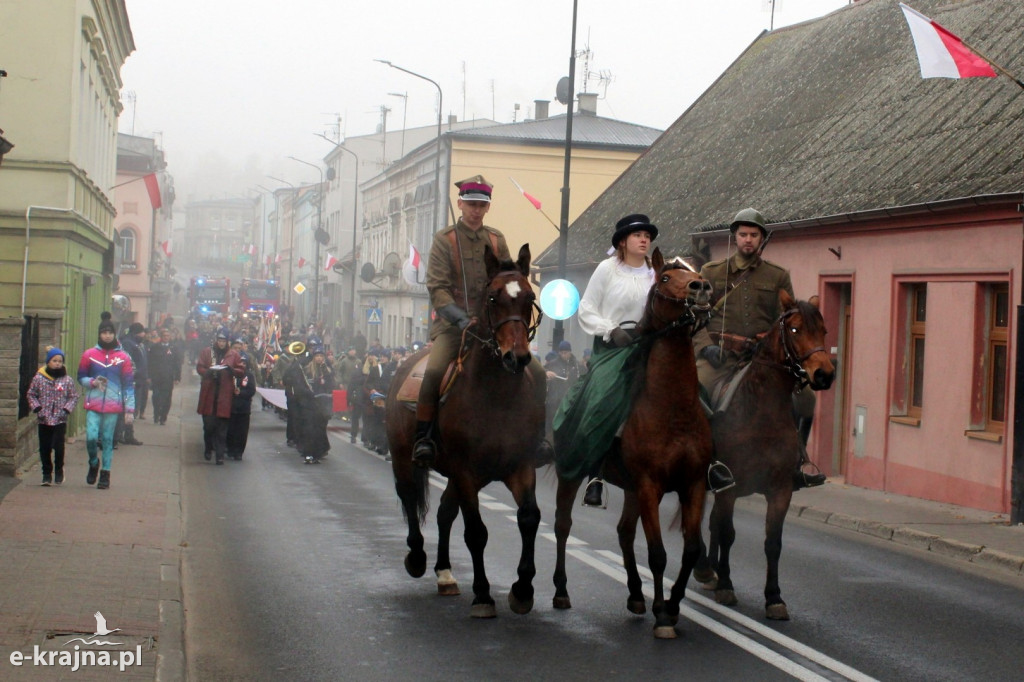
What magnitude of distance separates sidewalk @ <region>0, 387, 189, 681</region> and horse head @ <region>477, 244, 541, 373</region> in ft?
8.31

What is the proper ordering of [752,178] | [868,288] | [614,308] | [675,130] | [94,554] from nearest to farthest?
[614,308], [94,554], [868,288], [752,178], [675,130]

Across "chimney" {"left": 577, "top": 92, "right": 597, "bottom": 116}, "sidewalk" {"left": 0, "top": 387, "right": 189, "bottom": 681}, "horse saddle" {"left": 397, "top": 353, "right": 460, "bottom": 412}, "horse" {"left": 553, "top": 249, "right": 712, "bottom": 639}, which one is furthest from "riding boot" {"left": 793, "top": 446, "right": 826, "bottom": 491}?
"chimney" {"left": 577, "top": 92, "right": 597, "bottom": 116}

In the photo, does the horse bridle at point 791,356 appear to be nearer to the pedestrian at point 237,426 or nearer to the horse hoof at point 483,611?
the horse hoof at point 483,611

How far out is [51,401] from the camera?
15.3m

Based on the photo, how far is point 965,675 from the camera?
707 cm

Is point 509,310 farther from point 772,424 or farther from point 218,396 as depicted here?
point 218,396

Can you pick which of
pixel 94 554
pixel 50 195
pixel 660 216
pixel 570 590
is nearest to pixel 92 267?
pixel 50 195

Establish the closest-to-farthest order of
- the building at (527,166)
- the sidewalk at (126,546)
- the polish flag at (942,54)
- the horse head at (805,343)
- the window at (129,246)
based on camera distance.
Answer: the sidewalk at (126,546) → the horse head at (805,343) → the polish flag at (942,54) → the building at (527,166) → the window at (129,246)

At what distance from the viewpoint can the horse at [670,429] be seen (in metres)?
7.95

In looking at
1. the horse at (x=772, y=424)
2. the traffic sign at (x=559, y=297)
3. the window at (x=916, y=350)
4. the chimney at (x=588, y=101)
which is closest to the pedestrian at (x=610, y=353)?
the horse at (x=772, y=424)

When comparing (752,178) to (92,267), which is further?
(92,267)

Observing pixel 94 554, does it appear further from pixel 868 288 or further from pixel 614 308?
pixel 868 288

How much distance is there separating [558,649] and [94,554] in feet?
15.3

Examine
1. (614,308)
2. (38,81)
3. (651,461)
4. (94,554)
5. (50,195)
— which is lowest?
(94,554)
